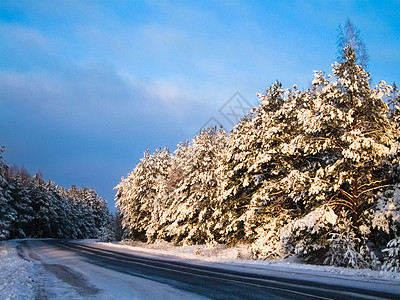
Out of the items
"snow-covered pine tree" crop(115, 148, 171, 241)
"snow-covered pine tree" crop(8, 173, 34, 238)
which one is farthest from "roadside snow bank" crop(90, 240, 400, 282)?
"snow-covered pine tree" crop(8, 173, 34, 238)

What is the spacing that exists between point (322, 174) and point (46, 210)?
63.3 metres

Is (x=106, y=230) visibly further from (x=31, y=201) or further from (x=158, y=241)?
(x=158, y=241)

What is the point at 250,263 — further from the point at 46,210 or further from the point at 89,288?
the point at 46,210

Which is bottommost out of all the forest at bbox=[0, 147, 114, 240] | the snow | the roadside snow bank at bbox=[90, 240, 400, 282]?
the roadside snow bank at bbox=[90, 240, 400, 282]

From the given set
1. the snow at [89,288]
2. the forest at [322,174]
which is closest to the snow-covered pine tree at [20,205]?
the forest at [322,174]

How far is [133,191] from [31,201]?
33.6 meters

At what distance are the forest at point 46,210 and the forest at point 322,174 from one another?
106 ft

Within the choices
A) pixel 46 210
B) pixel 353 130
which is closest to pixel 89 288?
pixel 353 130

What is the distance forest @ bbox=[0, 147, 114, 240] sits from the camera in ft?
180

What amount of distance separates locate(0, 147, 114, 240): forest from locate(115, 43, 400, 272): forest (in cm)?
3216

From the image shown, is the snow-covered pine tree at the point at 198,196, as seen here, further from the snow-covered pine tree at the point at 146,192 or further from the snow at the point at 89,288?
the snow at the point at 89,288

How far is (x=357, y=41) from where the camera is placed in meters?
25.0

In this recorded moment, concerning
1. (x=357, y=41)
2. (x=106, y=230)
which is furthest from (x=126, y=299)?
(x=106, y=230)

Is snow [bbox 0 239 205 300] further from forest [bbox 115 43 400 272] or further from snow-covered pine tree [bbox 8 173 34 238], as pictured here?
snow-covered pine tree [bbox 8 173 34 238]
